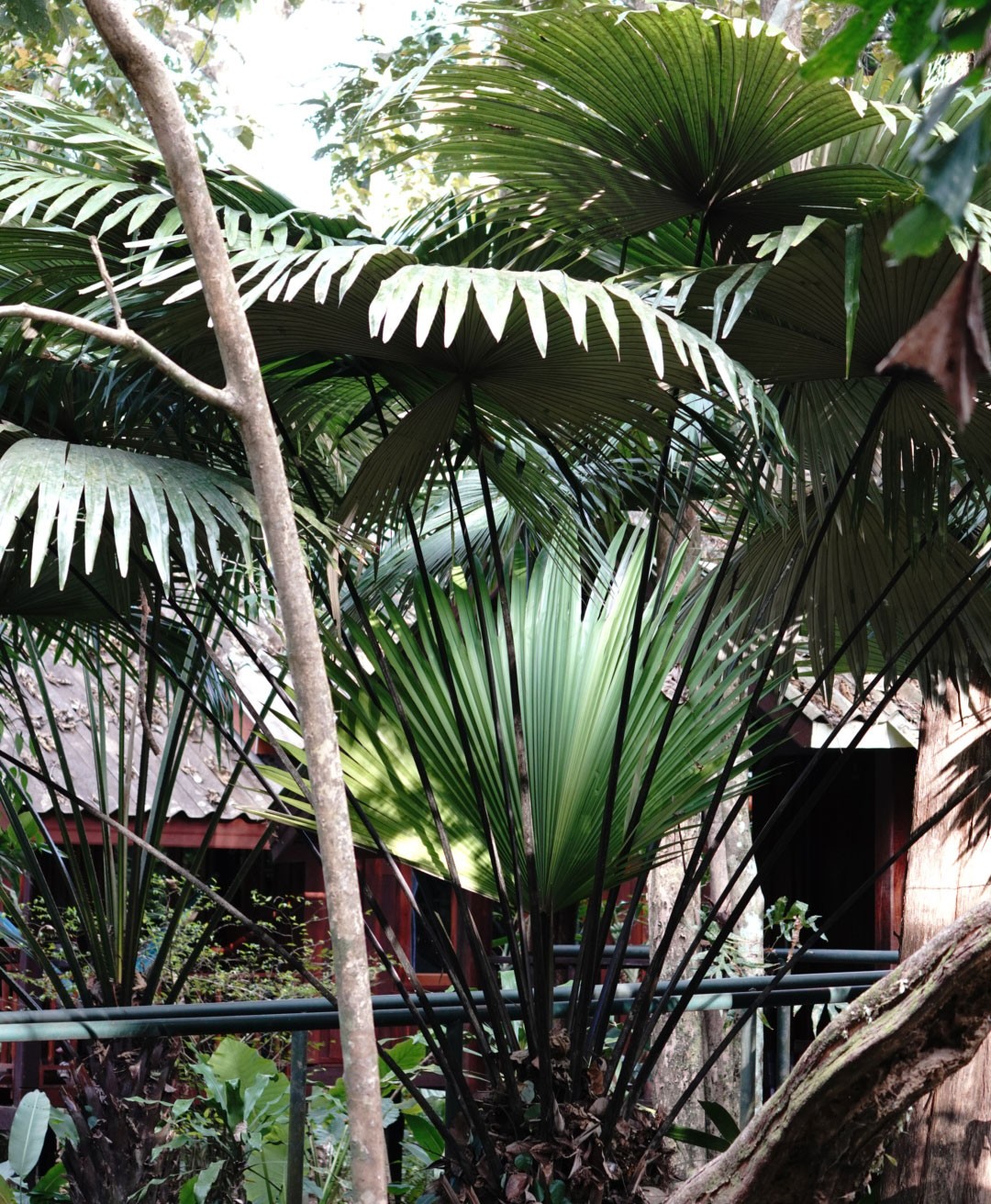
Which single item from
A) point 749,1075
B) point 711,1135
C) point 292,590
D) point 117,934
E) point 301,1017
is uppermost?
point 292,590

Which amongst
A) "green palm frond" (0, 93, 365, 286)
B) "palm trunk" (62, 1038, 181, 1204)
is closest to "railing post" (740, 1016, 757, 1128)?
"palm trunk" (62, 1038, 181, 1204)

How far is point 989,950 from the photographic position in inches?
70.3

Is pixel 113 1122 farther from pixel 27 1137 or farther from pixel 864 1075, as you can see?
pixel 864 1075

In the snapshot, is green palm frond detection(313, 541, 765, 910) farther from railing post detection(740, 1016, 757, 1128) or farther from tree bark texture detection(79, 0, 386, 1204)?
tree bark texture detection(79, 0, 386, 1204)

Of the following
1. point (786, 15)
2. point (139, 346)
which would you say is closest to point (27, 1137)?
point (139, 346)

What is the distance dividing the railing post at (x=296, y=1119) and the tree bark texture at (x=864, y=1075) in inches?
32.9

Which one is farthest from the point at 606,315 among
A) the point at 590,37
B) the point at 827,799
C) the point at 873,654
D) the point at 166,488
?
the point at 827,799

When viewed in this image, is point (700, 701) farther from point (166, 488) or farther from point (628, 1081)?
point (166, 488)

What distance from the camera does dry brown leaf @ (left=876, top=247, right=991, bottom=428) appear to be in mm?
453

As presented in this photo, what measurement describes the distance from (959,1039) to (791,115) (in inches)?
59.5

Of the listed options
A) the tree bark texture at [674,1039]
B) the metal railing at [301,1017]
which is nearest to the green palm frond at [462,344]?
the metal railing at [301,1017]

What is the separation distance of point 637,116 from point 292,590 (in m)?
1.22

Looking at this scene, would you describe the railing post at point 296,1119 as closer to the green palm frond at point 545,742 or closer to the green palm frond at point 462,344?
the green palm frond at point 545,742

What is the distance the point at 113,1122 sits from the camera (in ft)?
9.92
